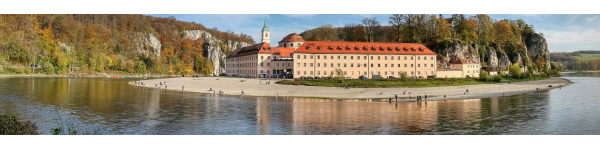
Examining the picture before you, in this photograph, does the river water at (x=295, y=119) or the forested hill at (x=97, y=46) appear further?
the forested hill at (x=97, y=46)

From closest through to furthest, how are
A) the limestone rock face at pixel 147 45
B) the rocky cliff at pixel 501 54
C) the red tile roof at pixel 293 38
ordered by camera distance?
the rocky cliff at pixel 501 54
the red tile roof at pixel 293 38
the limestone rock face at pixel 147 45

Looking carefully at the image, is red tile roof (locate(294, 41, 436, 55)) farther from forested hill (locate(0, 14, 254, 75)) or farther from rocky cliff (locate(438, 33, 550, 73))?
forested hill (locate(0, 14, 254, 75))

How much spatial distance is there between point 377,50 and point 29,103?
2479 inches

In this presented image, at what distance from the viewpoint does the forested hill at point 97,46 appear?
415 ft

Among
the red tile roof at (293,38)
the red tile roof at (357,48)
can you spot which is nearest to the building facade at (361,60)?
the red tile roof at (357,48)

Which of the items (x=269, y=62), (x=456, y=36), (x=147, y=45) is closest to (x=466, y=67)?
(x=456, y=36)

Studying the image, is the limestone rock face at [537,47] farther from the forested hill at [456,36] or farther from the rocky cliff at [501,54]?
the forested hill at [456,36]

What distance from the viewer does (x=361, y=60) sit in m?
82.5

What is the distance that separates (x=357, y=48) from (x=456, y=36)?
43166 millimetres

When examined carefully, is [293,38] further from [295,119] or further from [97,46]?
[97,46]

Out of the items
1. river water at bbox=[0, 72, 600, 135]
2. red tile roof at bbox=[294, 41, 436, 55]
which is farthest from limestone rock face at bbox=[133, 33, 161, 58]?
river water at bbox=[0, 72, 600, 135]

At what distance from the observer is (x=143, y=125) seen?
2677 cm

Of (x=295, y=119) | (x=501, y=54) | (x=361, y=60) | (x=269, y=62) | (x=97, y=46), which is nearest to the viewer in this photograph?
(x=295, y=119)
